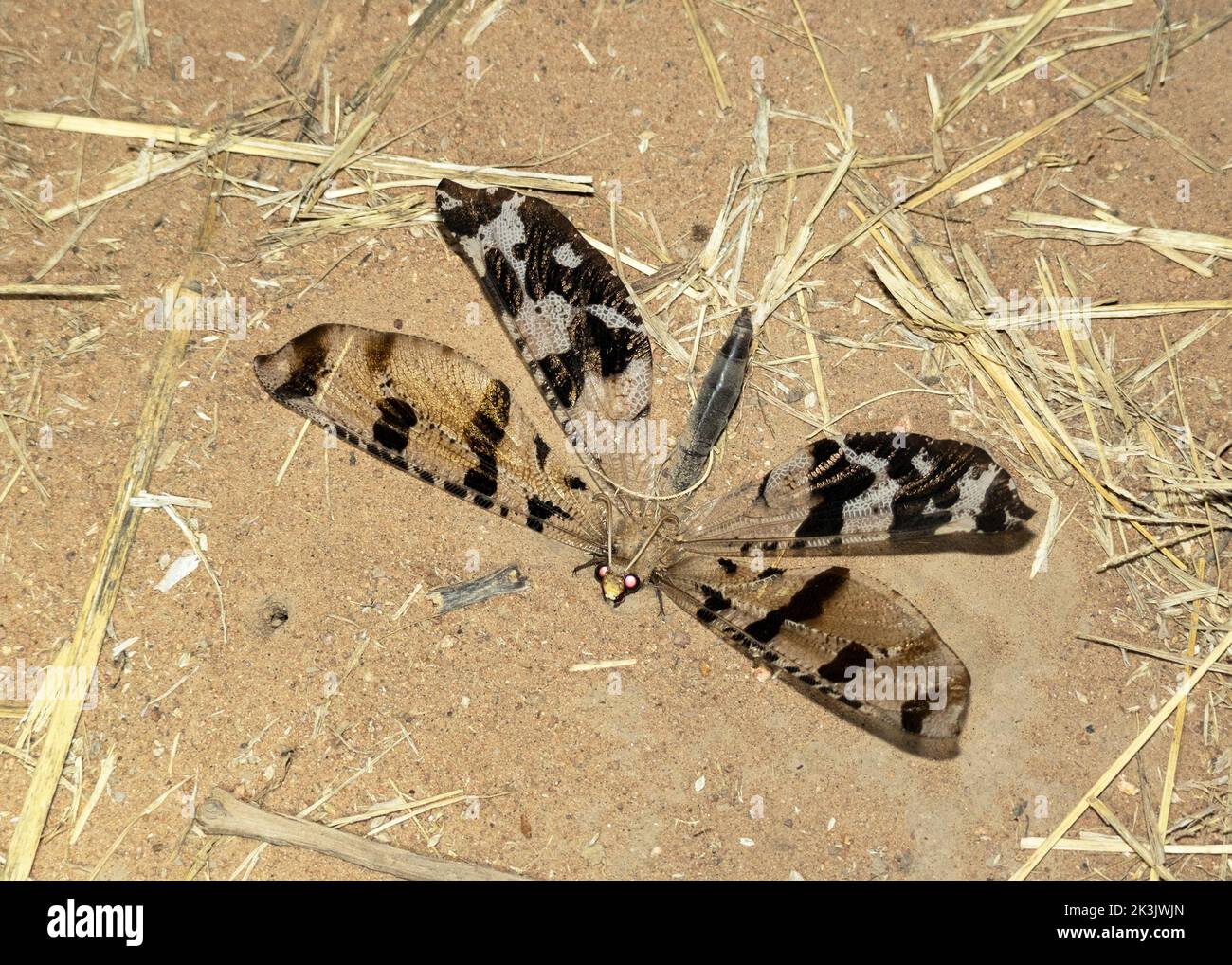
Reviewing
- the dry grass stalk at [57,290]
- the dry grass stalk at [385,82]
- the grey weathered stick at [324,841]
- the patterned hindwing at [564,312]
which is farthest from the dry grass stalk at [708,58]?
the grey weathered stick at [324,841]

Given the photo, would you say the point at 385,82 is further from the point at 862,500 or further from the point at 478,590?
the point at 862,500

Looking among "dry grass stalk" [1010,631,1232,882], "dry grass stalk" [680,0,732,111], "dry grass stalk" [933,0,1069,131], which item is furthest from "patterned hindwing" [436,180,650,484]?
"dry grass stalk" [1010,631,1232,882]

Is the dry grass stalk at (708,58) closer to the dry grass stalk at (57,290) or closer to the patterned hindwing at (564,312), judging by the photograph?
the patterned hindwing at (564,312)

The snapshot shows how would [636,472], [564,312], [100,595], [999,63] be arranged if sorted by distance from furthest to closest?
[999,63], [636,472], [564,312], [100,595]

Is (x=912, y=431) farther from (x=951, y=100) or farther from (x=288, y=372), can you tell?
(x=288, y=372)

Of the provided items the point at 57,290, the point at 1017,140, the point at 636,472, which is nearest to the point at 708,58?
the point at 1017,140

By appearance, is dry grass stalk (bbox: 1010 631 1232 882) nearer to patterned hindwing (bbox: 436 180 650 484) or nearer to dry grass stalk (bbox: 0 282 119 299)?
patterned hindwing (bbox: 436 180 650 484)
